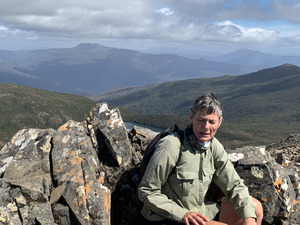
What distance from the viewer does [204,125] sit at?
8922 mm

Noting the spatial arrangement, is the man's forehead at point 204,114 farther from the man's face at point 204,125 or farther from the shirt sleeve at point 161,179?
the shirt sleeve at point 161,179

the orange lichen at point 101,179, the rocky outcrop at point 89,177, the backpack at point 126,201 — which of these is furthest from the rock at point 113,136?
the orange lichen at point 101,179

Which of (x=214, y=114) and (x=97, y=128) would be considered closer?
(x=214, y=114)

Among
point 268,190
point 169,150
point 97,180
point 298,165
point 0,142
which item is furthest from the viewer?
point 0,142

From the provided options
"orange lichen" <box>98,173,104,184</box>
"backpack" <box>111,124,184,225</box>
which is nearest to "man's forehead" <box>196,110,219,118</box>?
"backpack" <box>111,124,184,225</box>

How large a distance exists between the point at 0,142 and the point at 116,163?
192 m

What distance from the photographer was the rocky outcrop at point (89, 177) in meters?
10.3

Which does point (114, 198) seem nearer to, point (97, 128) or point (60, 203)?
point (60, 203)

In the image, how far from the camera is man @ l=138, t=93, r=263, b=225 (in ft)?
28.2

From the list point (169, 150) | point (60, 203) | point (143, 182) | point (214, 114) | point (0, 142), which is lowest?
point (0, 142)

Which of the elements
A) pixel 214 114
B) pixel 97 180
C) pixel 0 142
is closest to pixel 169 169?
pixel 214 114

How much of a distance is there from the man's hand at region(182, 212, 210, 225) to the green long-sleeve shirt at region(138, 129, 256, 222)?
0.15 m

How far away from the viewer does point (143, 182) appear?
28.5 ft

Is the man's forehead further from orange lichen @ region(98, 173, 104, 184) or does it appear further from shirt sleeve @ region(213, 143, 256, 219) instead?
orange lichen @ region(98, 173, 104, 184)
